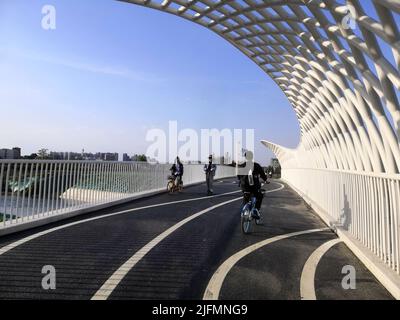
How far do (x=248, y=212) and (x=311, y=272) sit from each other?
278cm

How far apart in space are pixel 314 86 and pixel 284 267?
14.8m

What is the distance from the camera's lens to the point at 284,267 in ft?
16.2

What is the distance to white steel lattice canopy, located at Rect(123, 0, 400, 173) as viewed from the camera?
857cm

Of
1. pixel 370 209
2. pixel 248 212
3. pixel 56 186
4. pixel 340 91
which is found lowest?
pixel 248 212

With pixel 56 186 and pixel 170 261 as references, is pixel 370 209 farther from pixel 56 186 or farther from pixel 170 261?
pixel 56 186

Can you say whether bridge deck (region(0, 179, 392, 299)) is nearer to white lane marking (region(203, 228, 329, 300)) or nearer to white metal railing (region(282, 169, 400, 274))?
white lane marking (region(203, 228, 329, 300))

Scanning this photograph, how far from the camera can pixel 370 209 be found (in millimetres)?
5609

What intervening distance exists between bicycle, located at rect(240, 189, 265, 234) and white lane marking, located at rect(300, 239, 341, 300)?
5.33 feet

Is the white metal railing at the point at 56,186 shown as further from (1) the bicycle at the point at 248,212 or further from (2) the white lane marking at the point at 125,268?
(1) the bicycle at the point at 248,212

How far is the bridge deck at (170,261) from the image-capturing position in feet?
12.8

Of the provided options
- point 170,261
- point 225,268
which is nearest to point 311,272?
point 225,268

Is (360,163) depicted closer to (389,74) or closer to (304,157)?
(389,74)

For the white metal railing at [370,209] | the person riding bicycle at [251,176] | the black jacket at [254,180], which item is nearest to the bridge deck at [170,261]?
the white metal railing at [370,209]
